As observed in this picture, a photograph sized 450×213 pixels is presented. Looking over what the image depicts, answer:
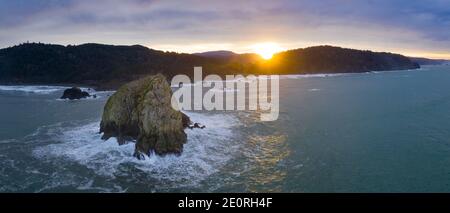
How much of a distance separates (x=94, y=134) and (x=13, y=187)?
40.3ft

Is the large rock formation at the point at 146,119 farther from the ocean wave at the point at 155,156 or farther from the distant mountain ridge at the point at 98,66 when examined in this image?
the distant mountain ridge at the point at 98,66

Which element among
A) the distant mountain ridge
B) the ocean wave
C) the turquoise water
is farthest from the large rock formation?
the distant mountain ridge

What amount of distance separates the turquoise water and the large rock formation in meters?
0.98

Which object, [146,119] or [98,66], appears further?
[98,66]

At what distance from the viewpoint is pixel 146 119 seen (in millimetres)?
27609

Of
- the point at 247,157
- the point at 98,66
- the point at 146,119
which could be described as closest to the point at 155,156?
the point at 146,119

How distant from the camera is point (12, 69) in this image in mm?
119938

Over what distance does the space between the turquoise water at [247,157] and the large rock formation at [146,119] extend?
980 mm

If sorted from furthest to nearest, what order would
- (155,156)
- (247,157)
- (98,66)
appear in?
(98,66)
(247,157)
(155,156)

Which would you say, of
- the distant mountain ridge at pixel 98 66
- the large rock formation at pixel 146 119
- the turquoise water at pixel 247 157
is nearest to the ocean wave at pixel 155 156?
the turquoise water at pixel 247 157

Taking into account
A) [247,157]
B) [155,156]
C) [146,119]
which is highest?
[146,119]

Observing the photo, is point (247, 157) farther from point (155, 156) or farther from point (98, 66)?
point (98, 66)

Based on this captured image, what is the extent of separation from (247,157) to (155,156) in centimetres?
646
